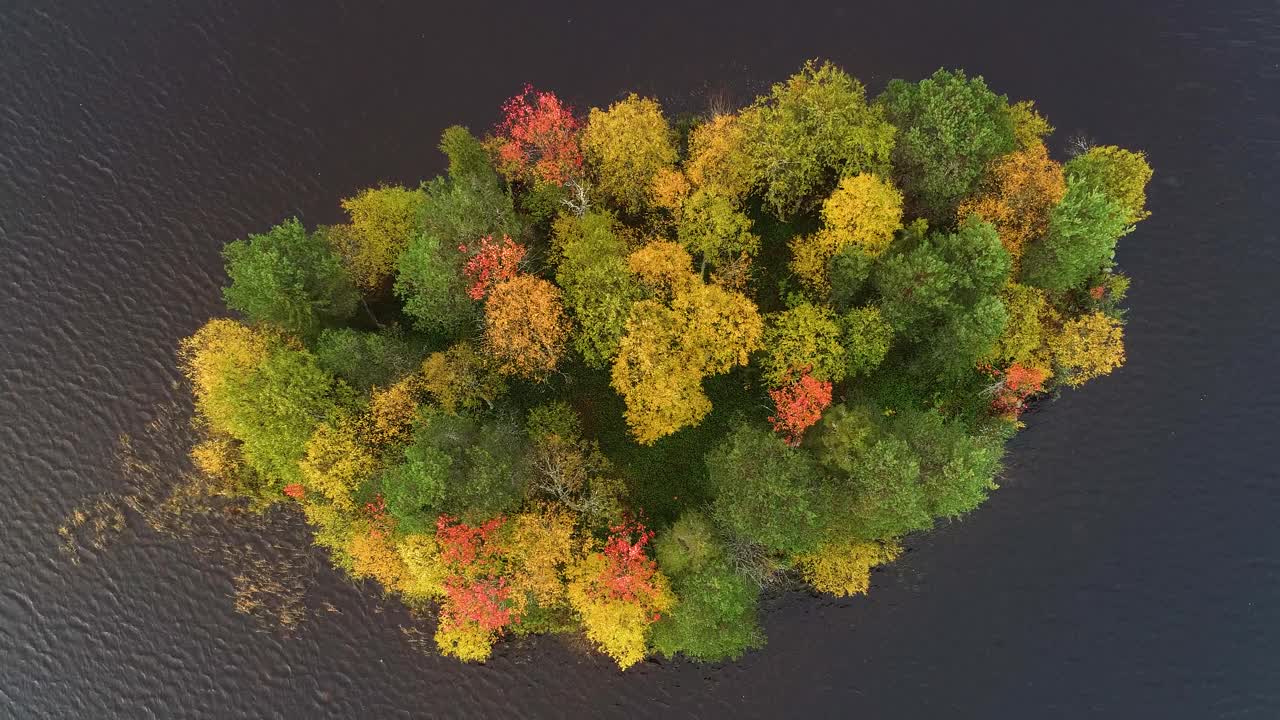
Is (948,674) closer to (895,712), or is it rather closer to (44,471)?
(895,712)

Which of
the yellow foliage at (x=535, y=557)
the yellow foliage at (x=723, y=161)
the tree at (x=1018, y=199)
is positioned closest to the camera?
the yellow foliage at (x=535, y=557)

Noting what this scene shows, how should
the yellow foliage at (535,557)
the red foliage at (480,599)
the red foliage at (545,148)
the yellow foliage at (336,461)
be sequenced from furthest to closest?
the red foliage at (545,148) < the yellow foliage at (535,557) < the red foliage at (480,599) < the yellow foliage at (336,461)

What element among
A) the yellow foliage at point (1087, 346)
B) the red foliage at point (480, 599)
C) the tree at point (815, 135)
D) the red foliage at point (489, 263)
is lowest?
the red foliage at point (480, 599)

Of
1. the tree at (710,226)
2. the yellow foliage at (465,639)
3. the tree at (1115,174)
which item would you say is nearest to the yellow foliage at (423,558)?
the yellow foliage at (465,639)

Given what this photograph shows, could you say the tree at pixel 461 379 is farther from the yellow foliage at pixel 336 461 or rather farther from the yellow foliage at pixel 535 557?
the yellow foliage at pixel 535 557

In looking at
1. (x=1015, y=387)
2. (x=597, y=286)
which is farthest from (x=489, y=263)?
(x=1015, y=387)

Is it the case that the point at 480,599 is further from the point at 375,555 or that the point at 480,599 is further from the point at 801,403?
the point at 801,403

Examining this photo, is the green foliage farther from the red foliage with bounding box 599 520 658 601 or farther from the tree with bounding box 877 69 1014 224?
the tree with bounding box 877 69 1014 224
